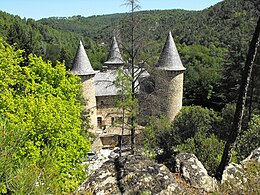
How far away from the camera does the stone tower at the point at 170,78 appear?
72.0 ft

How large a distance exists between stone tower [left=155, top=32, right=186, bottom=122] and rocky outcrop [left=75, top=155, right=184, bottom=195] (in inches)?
678

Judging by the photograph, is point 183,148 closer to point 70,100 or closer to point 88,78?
point 70,100

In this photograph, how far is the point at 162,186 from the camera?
407 cm

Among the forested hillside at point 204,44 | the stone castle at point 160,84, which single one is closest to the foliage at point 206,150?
the forested hillside at point 204,44

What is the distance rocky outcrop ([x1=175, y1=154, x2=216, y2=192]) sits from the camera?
4.91 meters

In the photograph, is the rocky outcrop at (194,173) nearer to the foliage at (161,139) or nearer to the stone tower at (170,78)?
the foliage at (161,139)

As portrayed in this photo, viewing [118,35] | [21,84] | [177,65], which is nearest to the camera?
[21,84]

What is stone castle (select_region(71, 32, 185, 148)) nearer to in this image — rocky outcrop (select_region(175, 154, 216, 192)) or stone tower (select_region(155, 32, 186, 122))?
stone tower (select_region(155, 32, 186, 122))

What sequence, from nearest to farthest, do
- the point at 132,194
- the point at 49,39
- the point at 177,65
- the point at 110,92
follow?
the point at 132,194 → the point at 177,65 → the point at 110,92 → the point at 49,39

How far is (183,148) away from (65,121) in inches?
275

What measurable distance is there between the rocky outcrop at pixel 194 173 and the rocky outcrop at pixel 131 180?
0.87m

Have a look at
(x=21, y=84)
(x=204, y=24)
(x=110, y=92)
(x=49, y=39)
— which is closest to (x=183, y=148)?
(x=21, y=84)

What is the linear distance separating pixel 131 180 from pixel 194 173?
65.0 inches

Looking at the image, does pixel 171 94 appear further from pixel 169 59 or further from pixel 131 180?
pixel 131 180
